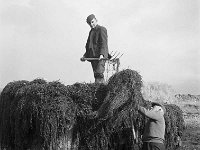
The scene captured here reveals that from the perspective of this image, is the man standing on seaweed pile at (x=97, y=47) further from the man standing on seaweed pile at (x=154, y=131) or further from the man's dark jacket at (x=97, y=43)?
the man standing on seaweed pile at (x=154, y=131)

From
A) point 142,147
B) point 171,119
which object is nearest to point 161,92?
point 171,119

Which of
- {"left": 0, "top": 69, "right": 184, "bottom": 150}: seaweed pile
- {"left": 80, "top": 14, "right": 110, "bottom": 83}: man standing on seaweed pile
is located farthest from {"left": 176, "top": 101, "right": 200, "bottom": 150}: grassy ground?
{"left": 0, "top": 69, "right": 184, "bottom": 150}: seaweed pile

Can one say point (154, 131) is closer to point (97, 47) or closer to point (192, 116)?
point (97, 47)

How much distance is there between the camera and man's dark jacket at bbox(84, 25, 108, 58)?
30.9ft

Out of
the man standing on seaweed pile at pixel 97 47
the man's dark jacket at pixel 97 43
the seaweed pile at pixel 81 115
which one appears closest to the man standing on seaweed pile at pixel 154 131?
the seaweed pile at pixel 81 115

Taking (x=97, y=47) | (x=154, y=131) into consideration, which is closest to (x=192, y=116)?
(x=97, y=47)

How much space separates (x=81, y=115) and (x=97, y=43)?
2265 mm

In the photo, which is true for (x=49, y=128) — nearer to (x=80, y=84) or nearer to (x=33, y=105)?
(x=33, y=105)

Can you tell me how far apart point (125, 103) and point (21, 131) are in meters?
2.15

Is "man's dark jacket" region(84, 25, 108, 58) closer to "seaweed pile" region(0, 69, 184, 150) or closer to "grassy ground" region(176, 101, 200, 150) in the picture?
"seaweed pile" region(0, 69, 184, 150)

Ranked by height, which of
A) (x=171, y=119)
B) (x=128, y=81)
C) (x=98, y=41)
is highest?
(x=98, y=41)

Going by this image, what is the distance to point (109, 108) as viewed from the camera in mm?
7508

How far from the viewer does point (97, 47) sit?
9.62 m

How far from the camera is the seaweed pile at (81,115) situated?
7.61 m
